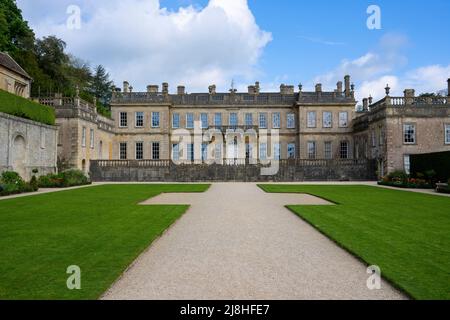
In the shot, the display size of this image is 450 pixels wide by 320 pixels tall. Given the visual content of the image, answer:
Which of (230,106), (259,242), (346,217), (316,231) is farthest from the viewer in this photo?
(230,106)

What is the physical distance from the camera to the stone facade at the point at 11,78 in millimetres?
28031

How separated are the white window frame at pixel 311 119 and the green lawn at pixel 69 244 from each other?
29620mm

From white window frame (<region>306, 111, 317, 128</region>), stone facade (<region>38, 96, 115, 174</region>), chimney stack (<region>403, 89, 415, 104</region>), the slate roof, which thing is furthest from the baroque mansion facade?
the slate roof

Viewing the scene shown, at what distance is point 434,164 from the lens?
23156 millimetres

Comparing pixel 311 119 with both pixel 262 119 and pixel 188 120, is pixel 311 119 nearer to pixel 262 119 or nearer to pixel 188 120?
pixel 262 119

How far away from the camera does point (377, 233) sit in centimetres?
755

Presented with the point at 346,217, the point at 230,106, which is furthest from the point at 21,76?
the point at 346,217

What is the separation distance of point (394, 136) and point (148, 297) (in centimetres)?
2922

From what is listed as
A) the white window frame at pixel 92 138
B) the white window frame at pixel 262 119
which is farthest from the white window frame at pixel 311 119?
the white window frame at pixel 92 138

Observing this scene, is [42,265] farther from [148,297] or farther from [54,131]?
[54,131]

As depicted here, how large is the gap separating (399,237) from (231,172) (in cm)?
2476

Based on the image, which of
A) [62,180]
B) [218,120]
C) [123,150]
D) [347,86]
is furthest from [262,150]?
[62,180]

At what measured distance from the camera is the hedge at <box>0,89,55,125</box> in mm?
20836

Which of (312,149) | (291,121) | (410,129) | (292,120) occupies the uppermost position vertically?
(292,120)
